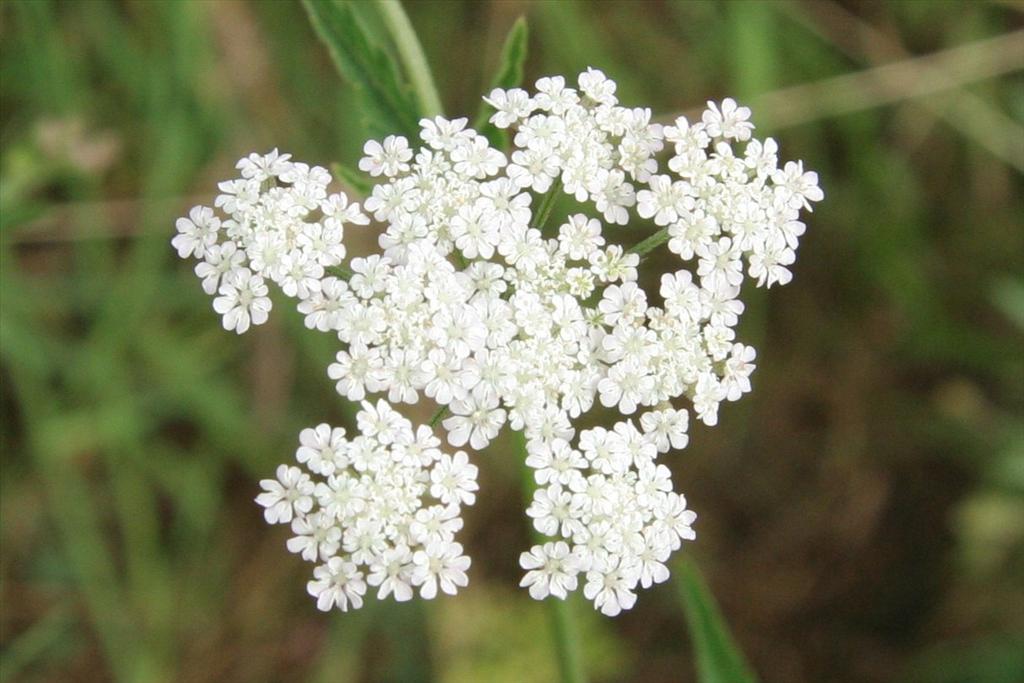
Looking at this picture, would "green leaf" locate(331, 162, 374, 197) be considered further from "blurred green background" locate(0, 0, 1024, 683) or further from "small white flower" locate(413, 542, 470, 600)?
"blurred green background" locate(0, 0, 1024, 683)

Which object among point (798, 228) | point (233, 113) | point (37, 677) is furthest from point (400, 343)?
point (37, 677)

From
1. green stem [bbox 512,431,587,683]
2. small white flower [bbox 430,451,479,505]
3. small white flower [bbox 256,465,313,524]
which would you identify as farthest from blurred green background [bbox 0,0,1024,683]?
small white flower [bbox 430,451,479,505]

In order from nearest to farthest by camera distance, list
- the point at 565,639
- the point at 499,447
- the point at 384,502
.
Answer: the point at 384,502 < the point at 565,639 < the point at 499,447

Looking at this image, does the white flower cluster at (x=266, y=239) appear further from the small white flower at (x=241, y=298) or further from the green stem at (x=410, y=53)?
the green stem at (x=410, y=53)

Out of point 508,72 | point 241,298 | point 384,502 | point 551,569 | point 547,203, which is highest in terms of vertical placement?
point 508,72

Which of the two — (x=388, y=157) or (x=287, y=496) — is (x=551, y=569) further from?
(x=388, y=157)

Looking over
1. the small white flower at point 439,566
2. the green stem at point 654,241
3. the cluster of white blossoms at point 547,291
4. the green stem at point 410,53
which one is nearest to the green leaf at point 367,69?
the green stem at point 410,53

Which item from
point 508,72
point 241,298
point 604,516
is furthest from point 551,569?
point 508,72
